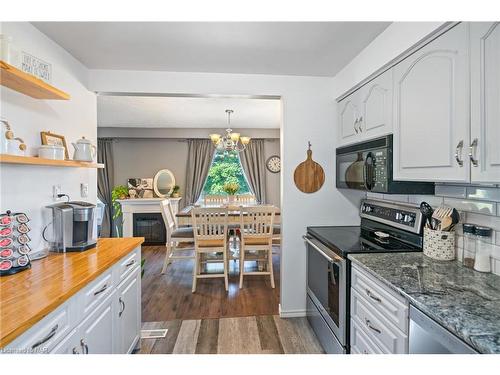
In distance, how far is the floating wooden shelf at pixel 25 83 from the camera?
1232mm

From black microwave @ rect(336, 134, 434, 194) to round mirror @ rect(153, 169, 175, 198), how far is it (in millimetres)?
4198

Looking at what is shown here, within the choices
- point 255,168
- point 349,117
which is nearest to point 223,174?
point 255,168

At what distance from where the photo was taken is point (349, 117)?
86.3 inches

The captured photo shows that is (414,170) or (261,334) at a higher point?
(414,170)

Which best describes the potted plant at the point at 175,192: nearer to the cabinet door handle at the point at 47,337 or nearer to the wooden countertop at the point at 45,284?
the wooden countertop at the point at 45,284

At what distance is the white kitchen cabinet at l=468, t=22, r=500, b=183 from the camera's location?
3.21ft

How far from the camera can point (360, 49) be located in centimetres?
192

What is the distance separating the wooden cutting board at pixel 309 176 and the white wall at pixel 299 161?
5 cm

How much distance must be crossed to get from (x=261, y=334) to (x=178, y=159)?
430 cm

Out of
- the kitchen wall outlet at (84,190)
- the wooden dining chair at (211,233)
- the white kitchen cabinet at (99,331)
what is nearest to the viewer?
the white kitchen cabinet at (99,331)

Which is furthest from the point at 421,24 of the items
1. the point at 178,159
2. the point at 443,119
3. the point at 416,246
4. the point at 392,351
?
the point at 178,159

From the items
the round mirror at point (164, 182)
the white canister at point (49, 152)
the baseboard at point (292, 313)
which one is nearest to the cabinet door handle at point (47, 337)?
Answer: the white canister at point (49, 152)

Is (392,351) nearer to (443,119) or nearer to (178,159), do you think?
(443,119)

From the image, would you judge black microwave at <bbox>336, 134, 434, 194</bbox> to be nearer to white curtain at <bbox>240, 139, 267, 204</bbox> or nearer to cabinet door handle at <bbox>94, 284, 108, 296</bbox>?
cabinet door handle at <bbox>94, 284, 108, 296</bbox>
